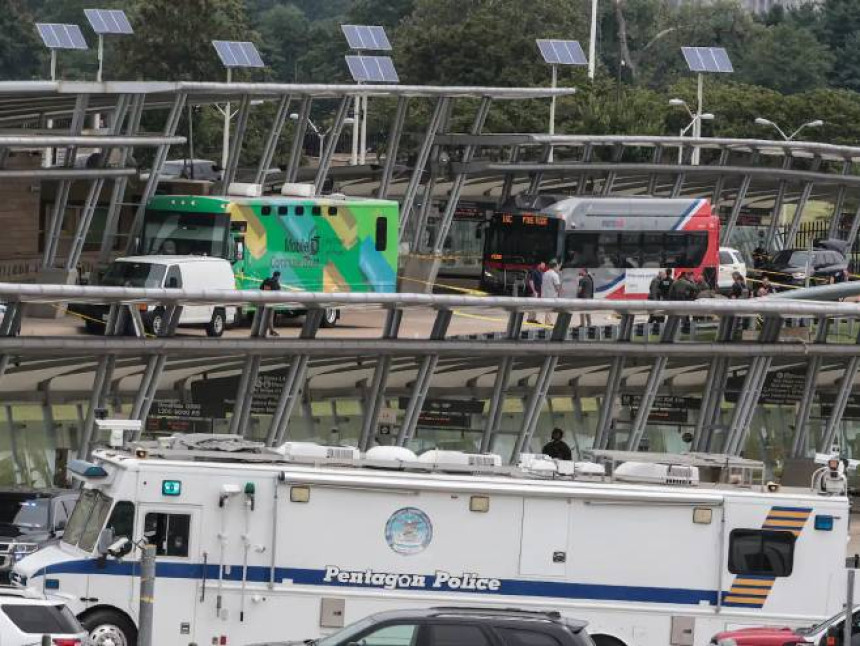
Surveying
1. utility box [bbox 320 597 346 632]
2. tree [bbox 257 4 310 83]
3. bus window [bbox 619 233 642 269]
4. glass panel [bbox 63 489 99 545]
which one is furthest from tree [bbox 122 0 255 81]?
utility box [bbox 320 597 346 632]

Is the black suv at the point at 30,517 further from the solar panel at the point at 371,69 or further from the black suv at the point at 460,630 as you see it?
the solar panel at the point at 371,69

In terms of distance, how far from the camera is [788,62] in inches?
5984

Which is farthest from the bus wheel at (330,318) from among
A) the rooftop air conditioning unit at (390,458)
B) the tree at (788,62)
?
the tree at (788,62)

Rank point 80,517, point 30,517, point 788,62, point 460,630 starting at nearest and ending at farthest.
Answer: point 460,630
point 80,517
point 30,517
point 788,62

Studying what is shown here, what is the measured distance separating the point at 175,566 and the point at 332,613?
1.65 m


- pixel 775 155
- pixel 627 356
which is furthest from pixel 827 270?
pixel 627 356

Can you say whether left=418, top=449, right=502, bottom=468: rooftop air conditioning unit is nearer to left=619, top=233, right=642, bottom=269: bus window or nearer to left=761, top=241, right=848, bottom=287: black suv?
left=619, top=233, right=642, bottom=269: bus window

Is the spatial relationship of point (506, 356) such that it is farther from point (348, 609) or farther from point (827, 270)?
point (827, 270)

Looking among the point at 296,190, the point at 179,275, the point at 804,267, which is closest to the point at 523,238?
the point at 804,267

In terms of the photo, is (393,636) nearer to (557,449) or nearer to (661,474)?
(661,474)

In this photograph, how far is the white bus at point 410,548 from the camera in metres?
23.7

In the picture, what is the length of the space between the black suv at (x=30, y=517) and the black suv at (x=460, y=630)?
8.68 metres

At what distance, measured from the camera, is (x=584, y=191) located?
65.9m

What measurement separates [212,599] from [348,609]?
137 cm
